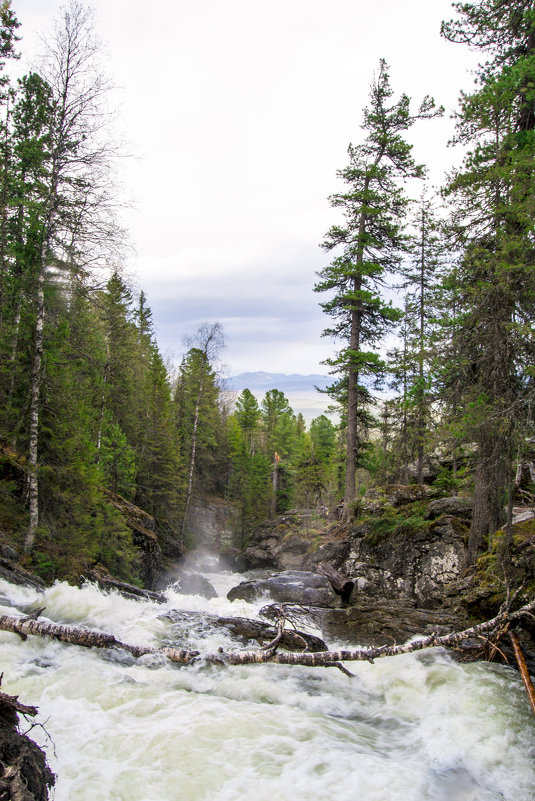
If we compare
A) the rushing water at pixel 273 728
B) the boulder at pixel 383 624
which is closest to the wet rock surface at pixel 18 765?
the rushing water at pixel 273 728

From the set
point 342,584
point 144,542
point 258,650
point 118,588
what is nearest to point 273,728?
point 258,650

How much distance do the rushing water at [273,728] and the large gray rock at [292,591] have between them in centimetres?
622

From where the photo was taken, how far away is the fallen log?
20.3ft

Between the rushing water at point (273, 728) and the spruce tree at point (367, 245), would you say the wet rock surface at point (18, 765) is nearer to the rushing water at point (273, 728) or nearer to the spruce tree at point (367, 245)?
the rushing water at point (273, 728)

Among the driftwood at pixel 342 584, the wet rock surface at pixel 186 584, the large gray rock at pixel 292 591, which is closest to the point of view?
the large gray rock at pixel 292 591

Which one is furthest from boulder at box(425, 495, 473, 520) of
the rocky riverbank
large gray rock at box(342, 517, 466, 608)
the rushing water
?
the rushing water

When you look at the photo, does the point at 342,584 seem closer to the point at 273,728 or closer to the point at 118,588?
the point at 118,588

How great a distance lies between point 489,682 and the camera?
20.1 feet

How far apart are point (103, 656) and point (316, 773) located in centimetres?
376

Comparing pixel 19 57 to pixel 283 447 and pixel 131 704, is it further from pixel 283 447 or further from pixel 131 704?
pixel 283 447

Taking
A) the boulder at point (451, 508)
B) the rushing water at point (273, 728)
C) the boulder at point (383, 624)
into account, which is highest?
the boulder at point (451, 508)

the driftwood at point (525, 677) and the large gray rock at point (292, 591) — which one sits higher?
the driftwood at point (525, 677)

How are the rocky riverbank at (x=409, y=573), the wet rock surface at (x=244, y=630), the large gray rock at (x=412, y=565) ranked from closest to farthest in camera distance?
the wet rock surface at (x=244, y=630) < the rocky riverbank at (x=409, y=573) < the large gray rock at (x=412, y=565)

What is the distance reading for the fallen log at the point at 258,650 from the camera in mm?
6184
